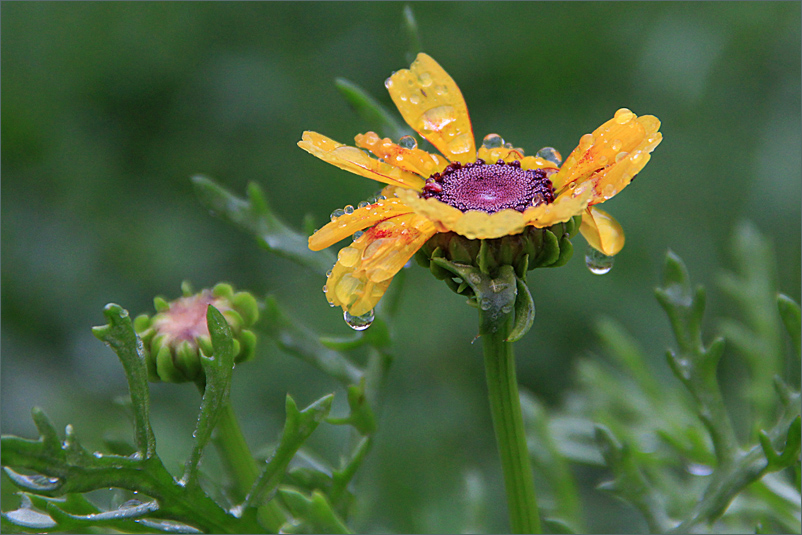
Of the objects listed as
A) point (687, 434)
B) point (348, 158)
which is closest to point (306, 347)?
point (348, 158)

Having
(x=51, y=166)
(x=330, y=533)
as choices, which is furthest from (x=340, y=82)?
(x=51, y=166)

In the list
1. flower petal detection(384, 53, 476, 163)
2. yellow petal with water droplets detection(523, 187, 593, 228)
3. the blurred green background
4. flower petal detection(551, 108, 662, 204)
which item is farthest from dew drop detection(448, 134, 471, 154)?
the blurred green background

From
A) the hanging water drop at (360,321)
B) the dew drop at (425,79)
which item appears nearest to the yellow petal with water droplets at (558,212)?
the hanging water drop at (360,321)

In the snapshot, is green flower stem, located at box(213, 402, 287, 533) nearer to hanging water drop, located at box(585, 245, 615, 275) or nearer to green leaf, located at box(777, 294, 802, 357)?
hanging water drop, located at box(585, 245, 615, 275)

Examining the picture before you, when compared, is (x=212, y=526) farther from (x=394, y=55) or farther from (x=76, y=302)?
(x=394, y=55)

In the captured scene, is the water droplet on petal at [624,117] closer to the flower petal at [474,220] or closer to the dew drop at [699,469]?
the flower petal at [474,220]

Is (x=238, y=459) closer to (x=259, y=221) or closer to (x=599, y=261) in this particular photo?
(x=259, y=221)
